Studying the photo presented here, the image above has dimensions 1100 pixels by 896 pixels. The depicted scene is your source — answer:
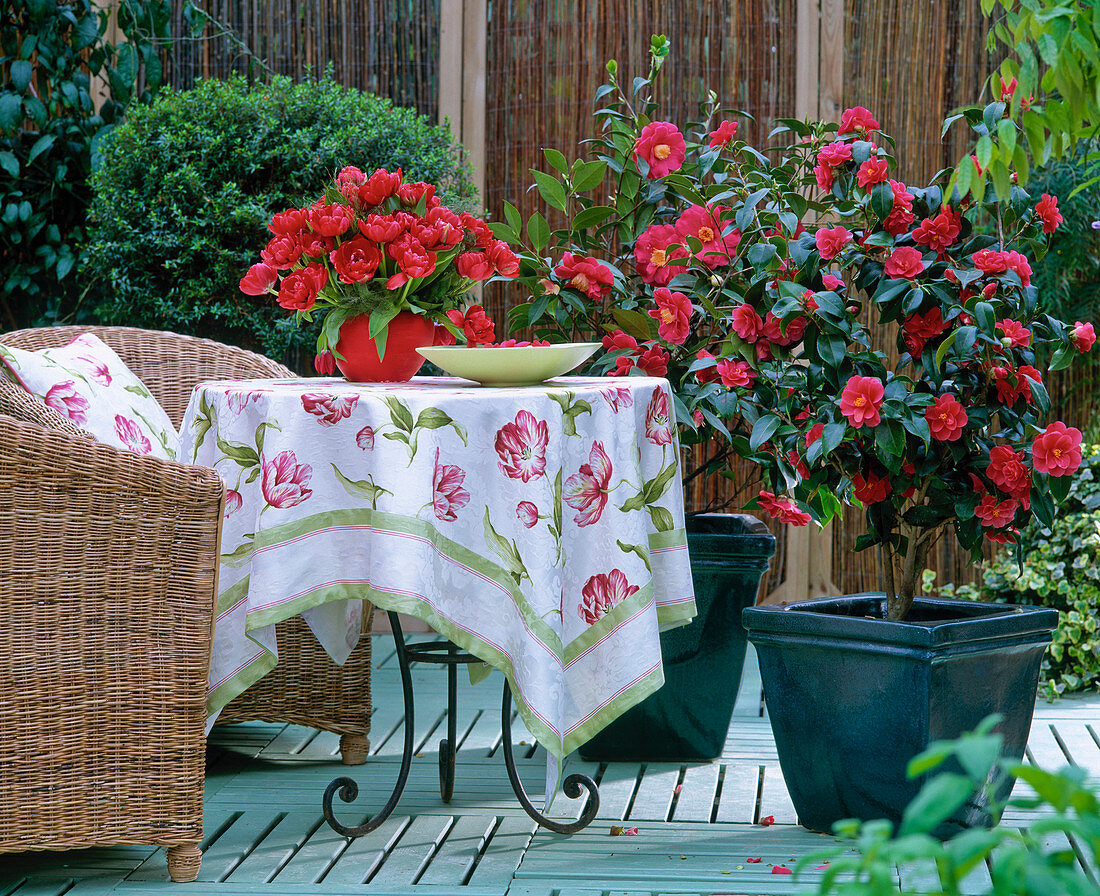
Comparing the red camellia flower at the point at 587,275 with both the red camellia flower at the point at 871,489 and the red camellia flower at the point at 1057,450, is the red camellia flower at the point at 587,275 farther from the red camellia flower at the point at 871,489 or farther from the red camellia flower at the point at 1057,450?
the red camellia flower at the point at 1057,450

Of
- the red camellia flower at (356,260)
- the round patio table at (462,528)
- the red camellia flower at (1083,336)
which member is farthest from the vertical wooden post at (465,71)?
the red camellia flower at (1083,336)

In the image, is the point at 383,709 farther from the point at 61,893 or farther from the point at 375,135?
the point at 375,135

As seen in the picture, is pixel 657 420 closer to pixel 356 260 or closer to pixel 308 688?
pixel 356 260

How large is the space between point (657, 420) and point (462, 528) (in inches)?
18.5

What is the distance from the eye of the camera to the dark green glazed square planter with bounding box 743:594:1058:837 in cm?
201

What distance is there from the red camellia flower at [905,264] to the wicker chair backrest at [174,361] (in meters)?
1.43

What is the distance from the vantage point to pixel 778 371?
229 centimetres

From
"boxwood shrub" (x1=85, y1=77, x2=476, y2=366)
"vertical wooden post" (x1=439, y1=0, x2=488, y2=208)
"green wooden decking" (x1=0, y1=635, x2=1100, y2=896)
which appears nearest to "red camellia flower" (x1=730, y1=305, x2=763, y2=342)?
"green wooden decking" (x1=0, y1=635, x2=1100, y2=896)

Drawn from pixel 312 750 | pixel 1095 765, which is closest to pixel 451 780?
pixel 312 750

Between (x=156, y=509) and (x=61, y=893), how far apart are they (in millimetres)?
632

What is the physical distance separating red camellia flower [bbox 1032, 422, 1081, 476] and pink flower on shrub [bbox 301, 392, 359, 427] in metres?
1.13

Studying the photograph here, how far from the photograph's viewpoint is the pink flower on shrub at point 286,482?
1.91 m

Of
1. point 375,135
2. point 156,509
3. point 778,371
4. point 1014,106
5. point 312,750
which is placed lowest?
point 312,750

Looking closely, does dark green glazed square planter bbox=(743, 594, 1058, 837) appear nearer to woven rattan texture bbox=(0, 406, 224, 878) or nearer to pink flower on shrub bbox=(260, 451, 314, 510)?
pink flower on shrub bbox=(260, 451, 314, 510)
